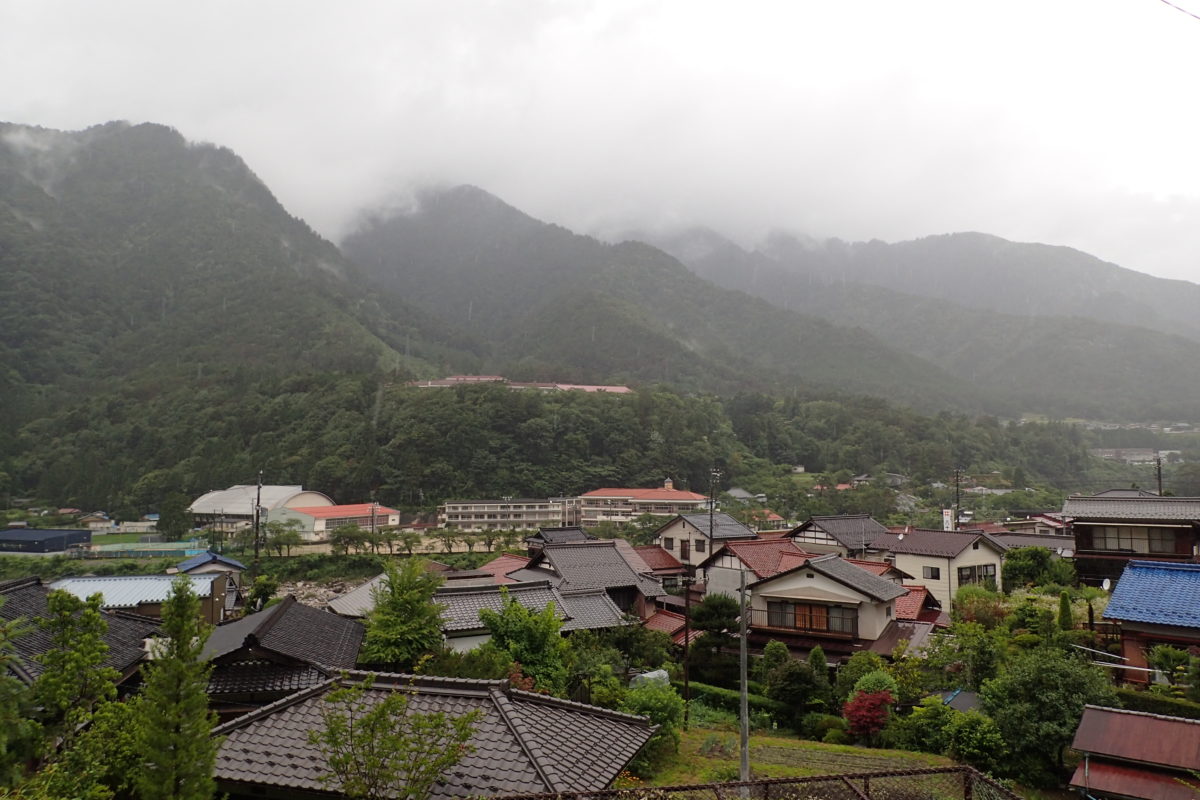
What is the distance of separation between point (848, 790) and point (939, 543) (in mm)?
23639

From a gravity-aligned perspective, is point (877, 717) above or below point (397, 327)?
below

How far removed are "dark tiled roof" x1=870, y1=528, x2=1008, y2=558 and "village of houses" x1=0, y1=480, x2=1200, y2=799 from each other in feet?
0.31

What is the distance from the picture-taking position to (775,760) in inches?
523

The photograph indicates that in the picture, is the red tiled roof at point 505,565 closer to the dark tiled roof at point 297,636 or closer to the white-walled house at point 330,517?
the dark tiled roof at point 297,636

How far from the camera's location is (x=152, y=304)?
126 metres

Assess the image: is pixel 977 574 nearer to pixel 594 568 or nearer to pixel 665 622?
pixel 665 622

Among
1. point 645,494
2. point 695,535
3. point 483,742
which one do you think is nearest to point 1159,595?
point 483,742

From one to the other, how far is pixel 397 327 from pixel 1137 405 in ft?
495

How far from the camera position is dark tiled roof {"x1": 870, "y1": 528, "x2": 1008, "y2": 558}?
27.4 meters

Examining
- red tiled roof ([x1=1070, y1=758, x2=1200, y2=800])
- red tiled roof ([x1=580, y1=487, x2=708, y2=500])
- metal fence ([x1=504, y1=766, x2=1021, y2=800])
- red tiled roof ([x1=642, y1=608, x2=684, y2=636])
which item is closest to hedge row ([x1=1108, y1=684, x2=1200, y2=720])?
red tiled roof ([x1=1070, y1=758, x2=1200, y2=800])

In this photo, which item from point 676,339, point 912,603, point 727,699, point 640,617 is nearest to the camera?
point 727,699

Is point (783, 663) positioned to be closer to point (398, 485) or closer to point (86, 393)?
point (398, 485)

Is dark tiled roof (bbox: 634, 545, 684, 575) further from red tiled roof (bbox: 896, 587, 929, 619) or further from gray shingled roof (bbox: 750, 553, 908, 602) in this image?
red tiled roof (bbox: 896, 587, 929, 619)

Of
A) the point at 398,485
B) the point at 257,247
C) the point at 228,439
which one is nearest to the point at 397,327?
the point at 257,247
